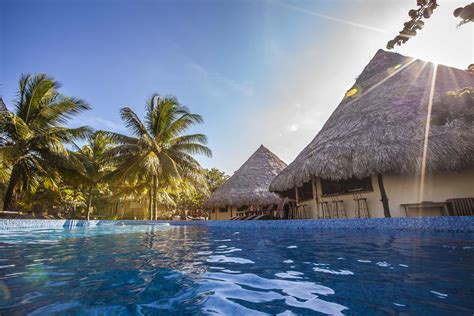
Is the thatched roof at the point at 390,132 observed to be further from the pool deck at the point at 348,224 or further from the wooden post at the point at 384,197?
the pool deck at the point at 348,224

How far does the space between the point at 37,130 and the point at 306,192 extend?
1191cm

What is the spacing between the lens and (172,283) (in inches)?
75.0

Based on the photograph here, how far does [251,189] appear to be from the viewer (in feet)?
46.8

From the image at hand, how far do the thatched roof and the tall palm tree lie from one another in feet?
19.2

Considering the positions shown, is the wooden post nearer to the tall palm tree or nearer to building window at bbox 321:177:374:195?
building window at bbox 321:177:374:195

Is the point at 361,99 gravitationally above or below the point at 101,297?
above

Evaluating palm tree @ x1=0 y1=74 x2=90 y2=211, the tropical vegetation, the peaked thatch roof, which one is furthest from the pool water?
the peaked thatch roof

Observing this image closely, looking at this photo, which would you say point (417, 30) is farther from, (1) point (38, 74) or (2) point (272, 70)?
(1) point (38, 74)

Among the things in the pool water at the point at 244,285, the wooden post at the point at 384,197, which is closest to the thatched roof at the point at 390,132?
the wooden post at the point at 384,197

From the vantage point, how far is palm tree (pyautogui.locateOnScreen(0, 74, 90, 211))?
30.2 ft

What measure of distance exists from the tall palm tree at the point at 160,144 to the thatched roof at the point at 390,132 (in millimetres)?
5849

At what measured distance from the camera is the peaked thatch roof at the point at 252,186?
14.0 metres

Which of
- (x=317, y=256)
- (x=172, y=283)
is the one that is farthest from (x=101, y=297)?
(x=317, y=256)

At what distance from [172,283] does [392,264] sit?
7.33 ft
